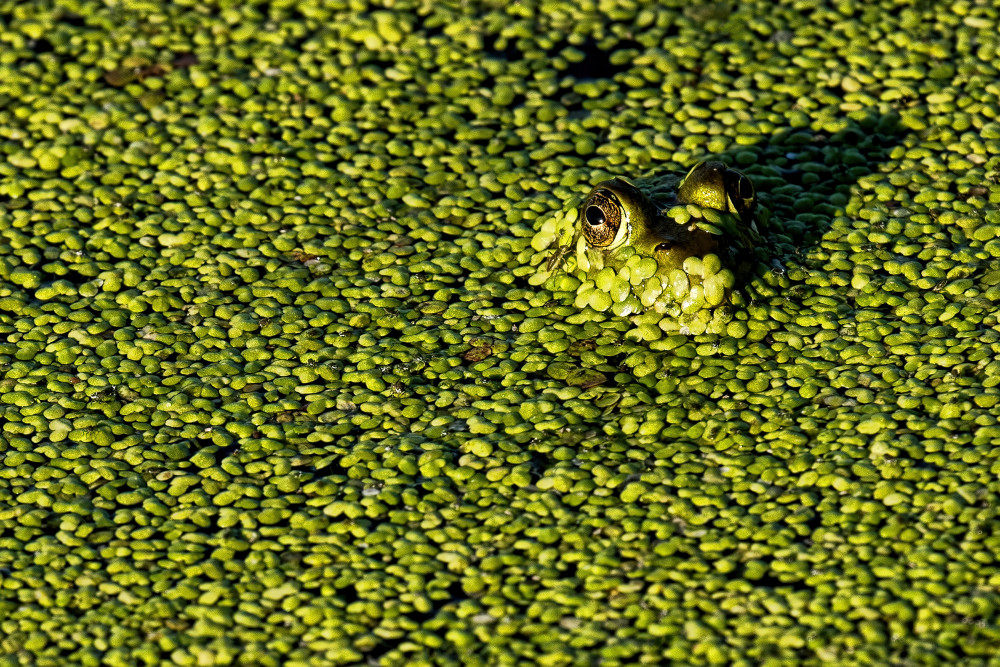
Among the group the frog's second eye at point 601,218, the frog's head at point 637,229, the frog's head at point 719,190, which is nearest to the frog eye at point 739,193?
the frog's head at point 719,190

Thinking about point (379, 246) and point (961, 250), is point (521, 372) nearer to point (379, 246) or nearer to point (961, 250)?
point (379, 246)

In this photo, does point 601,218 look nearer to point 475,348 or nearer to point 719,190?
point 719,190

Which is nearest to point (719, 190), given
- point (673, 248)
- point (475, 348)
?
point (673, 248)

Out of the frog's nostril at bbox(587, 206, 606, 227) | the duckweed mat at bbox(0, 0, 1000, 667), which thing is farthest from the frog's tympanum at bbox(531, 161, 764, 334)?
the duckweed mat at bbox(0, 0, 1000, 667)

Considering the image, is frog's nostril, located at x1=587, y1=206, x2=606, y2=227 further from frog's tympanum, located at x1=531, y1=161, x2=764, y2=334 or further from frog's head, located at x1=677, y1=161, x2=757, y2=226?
frog's head, located at x1=677, y1=161, x2=757, y2=226

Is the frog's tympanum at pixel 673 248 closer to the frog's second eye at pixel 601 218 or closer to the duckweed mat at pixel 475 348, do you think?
the frog's second eye at pixel 601 218

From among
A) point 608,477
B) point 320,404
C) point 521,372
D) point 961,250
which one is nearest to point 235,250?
point 320,404

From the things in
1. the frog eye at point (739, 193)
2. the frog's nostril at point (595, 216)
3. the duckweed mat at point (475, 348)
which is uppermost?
the frog eye at point (739, 193)
